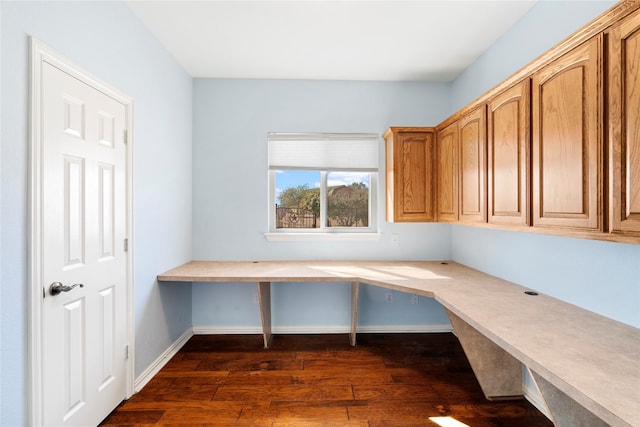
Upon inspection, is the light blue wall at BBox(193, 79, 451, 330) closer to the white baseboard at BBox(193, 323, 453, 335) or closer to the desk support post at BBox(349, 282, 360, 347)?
the white baseboard at BBox(193, 323, 453, 335)

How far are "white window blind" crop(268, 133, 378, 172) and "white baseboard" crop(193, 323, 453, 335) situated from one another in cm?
167

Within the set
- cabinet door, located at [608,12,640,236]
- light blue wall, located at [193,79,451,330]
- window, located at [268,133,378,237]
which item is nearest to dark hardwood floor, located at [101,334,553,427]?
light blue wall, located at [193,79,451,330]

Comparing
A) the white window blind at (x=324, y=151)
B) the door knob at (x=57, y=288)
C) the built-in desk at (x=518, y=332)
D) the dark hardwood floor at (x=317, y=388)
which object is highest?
the white window blind at (x=324, y=151)

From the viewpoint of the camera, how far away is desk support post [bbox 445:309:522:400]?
2.02 meters

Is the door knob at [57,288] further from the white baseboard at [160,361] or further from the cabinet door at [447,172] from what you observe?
the cabinet door at [447,172]

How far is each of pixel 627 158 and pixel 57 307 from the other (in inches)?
99.9

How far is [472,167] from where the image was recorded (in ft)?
6.99

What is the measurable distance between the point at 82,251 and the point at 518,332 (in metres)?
2.28

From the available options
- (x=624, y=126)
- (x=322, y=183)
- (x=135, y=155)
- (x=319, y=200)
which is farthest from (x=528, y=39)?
(x=135, y=155)

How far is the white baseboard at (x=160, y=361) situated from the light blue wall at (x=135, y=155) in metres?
0.06

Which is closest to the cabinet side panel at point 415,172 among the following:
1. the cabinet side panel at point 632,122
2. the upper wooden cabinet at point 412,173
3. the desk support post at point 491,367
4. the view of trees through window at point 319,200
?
the upper wooden cabinet at point 412,173

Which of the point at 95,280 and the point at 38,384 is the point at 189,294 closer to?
the point at 95,280

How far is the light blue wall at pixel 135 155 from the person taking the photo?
125cm

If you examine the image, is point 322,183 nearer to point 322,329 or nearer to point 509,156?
point 322,329
